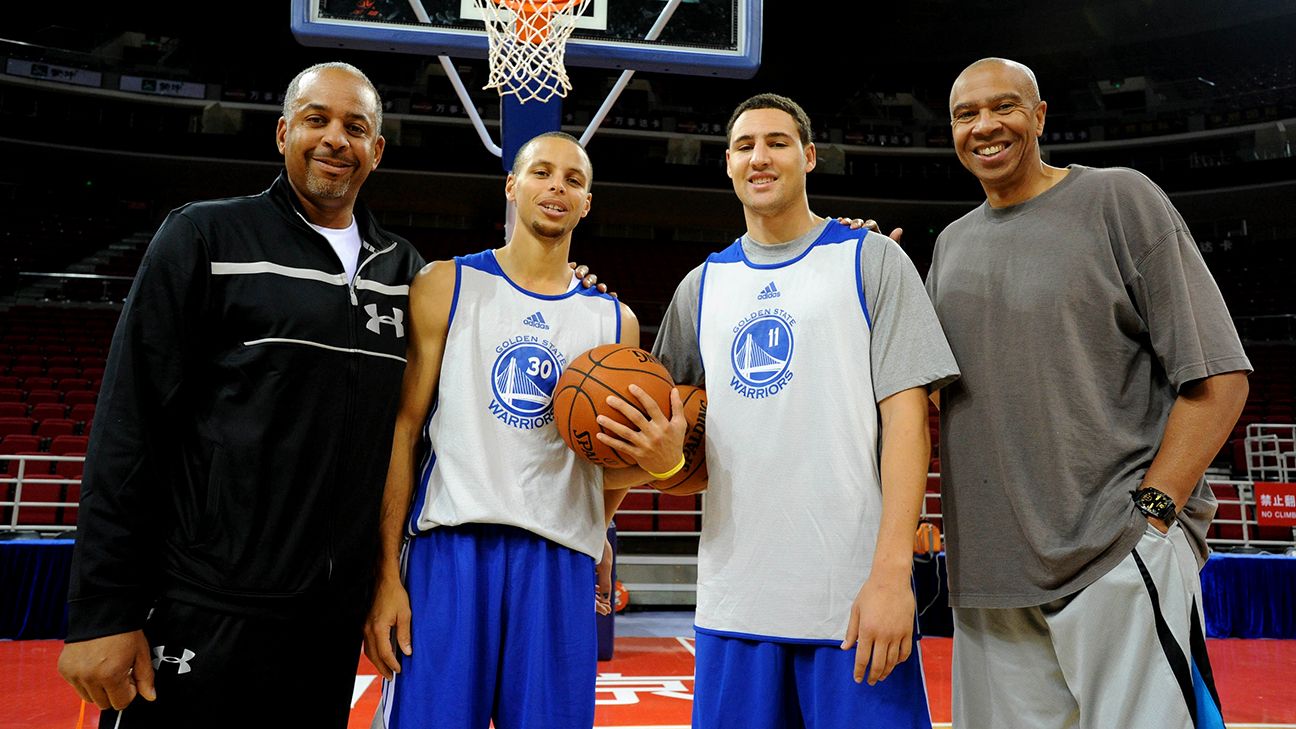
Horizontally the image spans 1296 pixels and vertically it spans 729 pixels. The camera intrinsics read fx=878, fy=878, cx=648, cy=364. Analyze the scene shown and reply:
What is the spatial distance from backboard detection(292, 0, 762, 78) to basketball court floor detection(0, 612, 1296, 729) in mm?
3092

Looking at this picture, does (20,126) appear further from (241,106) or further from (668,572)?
(668,572)

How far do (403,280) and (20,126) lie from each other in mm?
16667

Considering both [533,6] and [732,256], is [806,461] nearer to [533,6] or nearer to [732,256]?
[732,256]

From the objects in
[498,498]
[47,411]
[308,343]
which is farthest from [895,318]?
[47,411]

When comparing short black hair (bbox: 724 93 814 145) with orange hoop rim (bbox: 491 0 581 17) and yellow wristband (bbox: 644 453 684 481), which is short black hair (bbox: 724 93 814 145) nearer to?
yellow wristband (bbox: 644 453 684 481)

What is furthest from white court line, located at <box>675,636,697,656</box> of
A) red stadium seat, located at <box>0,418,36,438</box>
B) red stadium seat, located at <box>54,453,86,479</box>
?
red stadium seat, located at <box>0,418,36,438</box>

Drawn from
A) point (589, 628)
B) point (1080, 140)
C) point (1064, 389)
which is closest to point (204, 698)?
point (589, 628)

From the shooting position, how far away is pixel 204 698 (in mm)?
1801

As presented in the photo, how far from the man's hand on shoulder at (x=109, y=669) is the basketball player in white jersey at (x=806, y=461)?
118 centimetres

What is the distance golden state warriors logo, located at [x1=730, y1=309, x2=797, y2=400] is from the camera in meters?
2.07

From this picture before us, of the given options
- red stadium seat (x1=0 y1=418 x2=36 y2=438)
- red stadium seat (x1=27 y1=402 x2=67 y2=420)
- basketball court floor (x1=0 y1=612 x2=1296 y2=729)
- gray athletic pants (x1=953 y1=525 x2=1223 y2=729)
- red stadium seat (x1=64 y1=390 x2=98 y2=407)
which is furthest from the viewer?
red stadium seat (x1=64 y1=390 x2=98 y2=407)

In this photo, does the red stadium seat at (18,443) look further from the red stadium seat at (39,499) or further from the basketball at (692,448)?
the basketball at (692,448)

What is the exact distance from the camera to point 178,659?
70.9 inches

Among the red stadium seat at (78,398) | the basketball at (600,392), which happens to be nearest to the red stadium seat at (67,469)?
the red stadium seat at (78,398)
